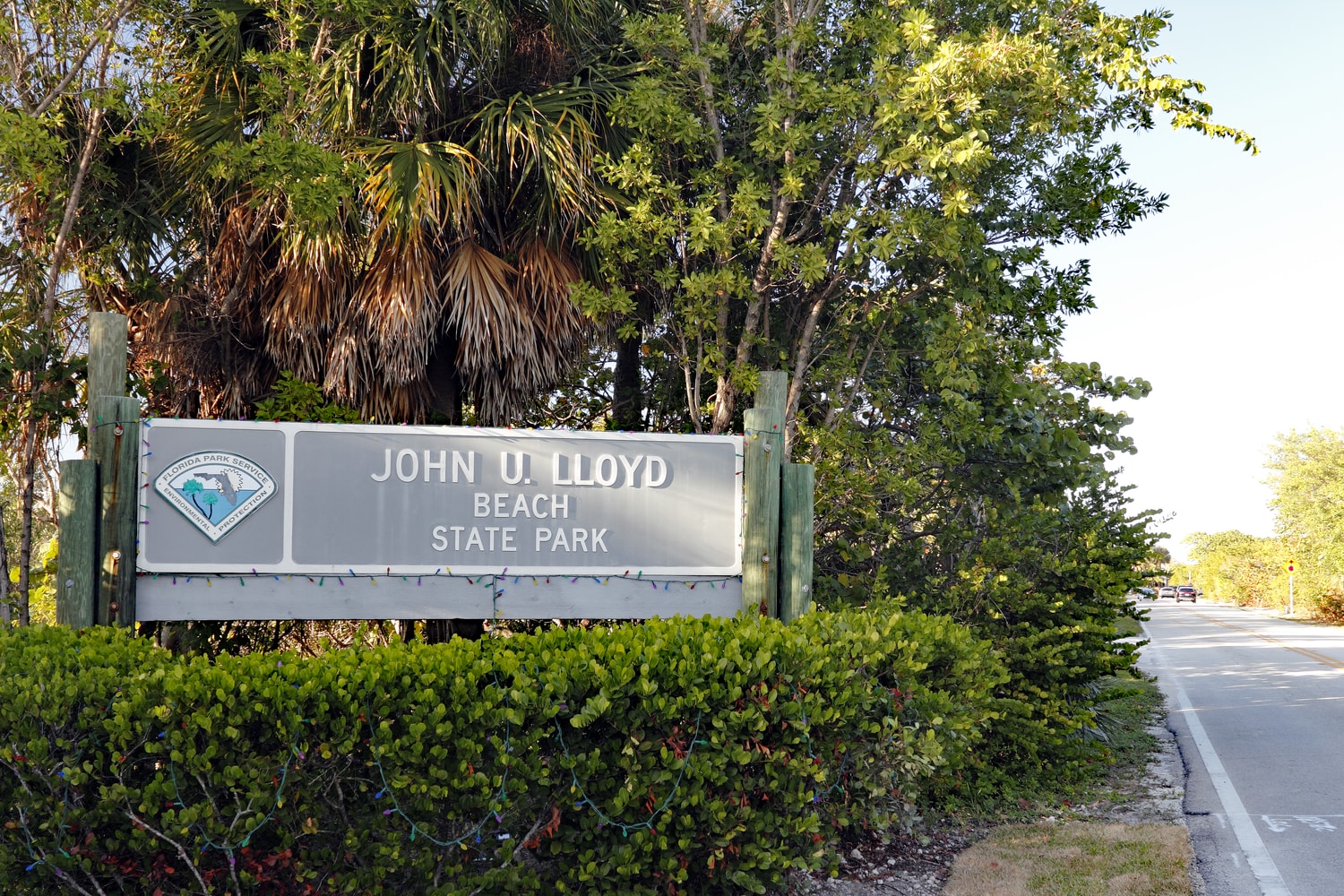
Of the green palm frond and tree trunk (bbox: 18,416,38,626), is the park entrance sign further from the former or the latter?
tree trunk (bbox: 18,416,38,626)

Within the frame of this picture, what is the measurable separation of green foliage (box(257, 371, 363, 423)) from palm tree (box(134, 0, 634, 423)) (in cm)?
27

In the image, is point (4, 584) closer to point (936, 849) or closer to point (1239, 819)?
point (936, 849)

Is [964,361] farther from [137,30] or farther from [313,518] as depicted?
[137,30]

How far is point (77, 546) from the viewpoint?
5.15m

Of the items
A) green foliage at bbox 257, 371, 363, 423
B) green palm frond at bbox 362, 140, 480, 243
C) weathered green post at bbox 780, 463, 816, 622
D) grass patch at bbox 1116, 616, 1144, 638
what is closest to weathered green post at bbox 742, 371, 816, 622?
weathered green post at bbox 780, 463, 816, 622

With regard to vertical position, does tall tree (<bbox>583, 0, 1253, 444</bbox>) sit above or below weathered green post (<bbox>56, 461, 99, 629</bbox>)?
above

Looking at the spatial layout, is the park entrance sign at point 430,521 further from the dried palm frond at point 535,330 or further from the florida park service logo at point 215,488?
the dried palm frond at point 535,330

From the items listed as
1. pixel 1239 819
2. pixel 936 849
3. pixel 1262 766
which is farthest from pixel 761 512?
pixel 1262 766

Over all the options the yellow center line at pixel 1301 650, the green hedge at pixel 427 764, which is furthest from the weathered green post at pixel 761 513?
the yellow center line at pixel 1301 650

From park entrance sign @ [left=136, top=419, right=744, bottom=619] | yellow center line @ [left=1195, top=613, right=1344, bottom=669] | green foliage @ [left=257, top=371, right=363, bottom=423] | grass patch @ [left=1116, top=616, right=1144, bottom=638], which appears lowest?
yellow center line @ [left=1195, top=613, right=1344, bottom=669]

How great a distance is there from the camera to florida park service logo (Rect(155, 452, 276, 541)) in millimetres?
5352

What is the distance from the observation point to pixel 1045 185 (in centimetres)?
864

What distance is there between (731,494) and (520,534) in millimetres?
1188

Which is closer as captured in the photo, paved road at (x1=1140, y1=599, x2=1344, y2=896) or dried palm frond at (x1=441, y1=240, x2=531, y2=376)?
paved road at (x1=1140, y1=599, x2=1344, y2=896)
